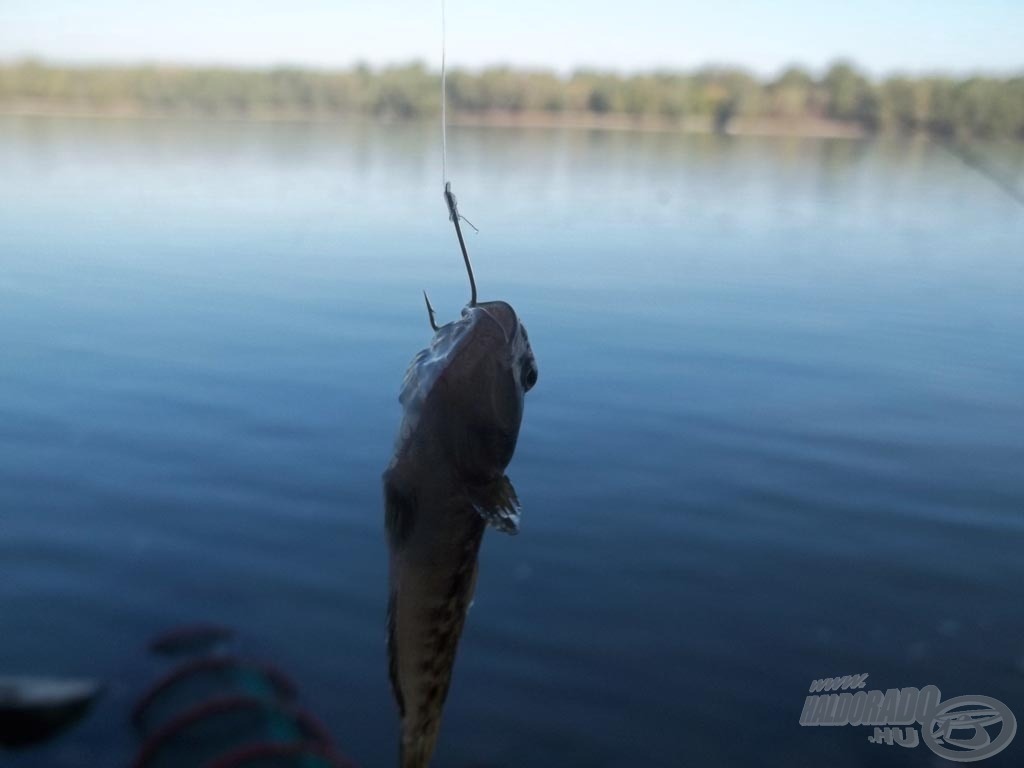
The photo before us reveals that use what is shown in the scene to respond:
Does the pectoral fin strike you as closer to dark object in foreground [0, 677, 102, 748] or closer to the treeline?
dark object in foreground [0, 677, 102, 748]

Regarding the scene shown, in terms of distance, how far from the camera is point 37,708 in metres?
4.58

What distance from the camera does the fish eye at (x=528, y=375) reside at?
1.84 metres

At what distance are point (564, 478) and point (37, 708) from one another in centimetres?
550

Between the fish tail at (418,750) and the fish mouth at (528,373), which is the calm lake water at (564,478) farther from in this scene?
the fish mouth at (528,373)

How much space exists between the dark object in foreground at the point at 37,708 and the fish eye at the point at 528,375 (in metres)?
3.48

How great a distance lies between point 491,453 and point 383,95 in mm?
59270

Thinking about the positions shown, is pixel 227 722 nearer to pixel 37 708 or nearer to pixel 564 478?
pixel 37 708

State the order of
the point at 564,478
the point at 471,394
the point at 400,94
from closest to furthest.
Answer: the point at 471,394, the point at 564,478, the point at 400,94

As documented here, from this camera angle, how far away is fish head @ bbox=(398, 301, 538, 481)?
1676 millimetres

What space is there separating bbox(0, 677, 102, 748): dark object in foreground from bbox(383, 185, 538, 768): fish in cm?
328

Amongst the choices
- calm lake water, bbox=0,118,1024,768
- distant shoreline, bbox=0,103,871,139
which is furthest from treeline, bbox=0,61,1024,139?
calm lake water, bbox=0,118,1024,768

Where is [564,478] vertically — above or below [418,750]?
below

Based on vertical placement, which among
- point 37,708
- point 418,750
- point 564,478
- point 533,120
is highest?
point 533,120

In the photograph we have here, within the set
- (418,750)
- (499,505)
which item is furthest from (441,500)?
(418,750)
